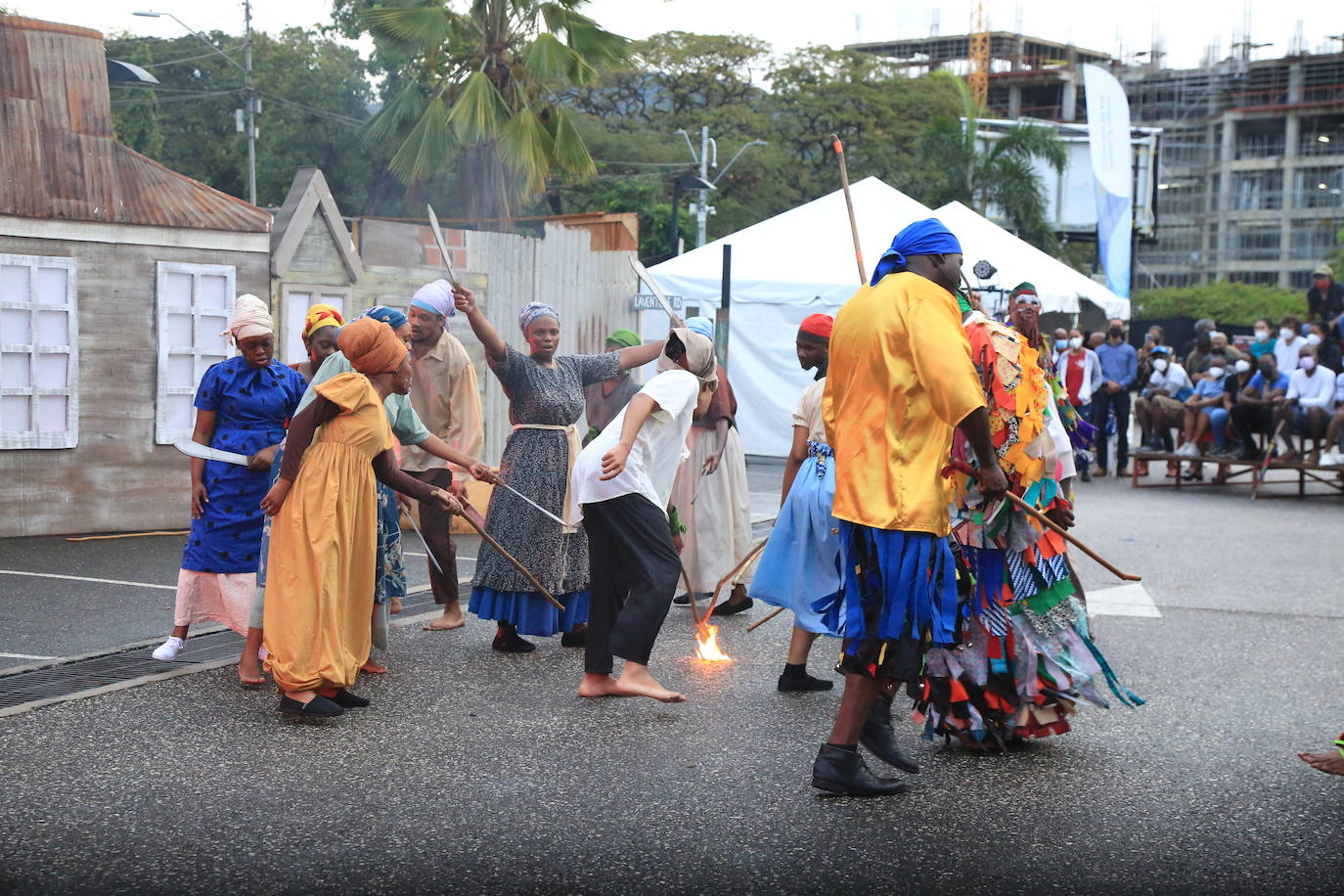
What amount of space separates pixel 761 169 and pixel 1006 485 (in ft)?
151

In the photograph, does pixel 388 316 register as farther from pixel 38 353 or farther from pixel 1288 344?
pixel 1288 344

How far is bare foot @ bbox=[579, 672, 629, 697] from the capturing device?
633 centimetres

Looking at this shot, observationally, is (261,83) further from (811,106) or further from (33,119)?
(33,119)

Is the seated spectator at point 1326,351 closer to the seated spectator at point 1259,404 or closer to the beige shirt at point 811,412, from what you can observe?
the seated spectator at point 1259,404

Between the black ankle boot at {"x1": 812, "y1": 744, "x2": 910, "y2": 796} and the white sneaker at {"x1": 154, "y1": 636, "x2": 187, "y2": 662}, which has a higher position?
the black ankle boot at {"x1": 812, "y1": 744, "x2": 910, "y2": 796}

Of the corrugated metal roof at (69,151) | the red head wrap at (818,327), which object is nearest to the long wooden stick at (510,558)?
the red head wrap at (818,327)

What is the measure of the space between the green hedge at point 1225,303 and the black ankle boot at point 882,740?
2531 inches

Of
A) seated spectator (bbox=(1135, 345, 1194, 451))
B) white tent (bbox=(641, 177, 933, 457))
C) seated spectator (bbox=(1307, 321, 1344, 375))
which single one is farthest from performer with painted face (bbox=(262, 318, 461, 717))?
seated spectator (bbox=(1307, 321, 1344, 375))

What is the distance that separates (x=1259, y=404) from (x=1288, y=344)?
4.72 feet

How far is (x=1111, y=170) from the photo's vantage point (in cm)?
3203

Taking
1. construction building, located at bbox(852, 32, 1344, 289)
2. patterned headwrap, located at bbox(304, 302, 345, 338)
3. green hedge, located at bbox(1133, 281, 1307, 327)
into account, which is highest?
construction building, located at bbox(852, 32, 1344, 289)

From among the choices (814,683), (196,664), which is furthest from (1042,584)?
(196,664)

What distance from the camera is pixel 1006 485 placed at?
492 cm

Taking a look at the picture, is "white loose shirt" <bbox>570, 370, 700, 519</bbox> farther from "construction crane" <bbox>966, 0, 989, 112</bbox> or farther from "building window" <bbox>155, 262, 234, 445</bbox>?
"construction crane" <bbox>966, 0, 989, 112</bbox>
